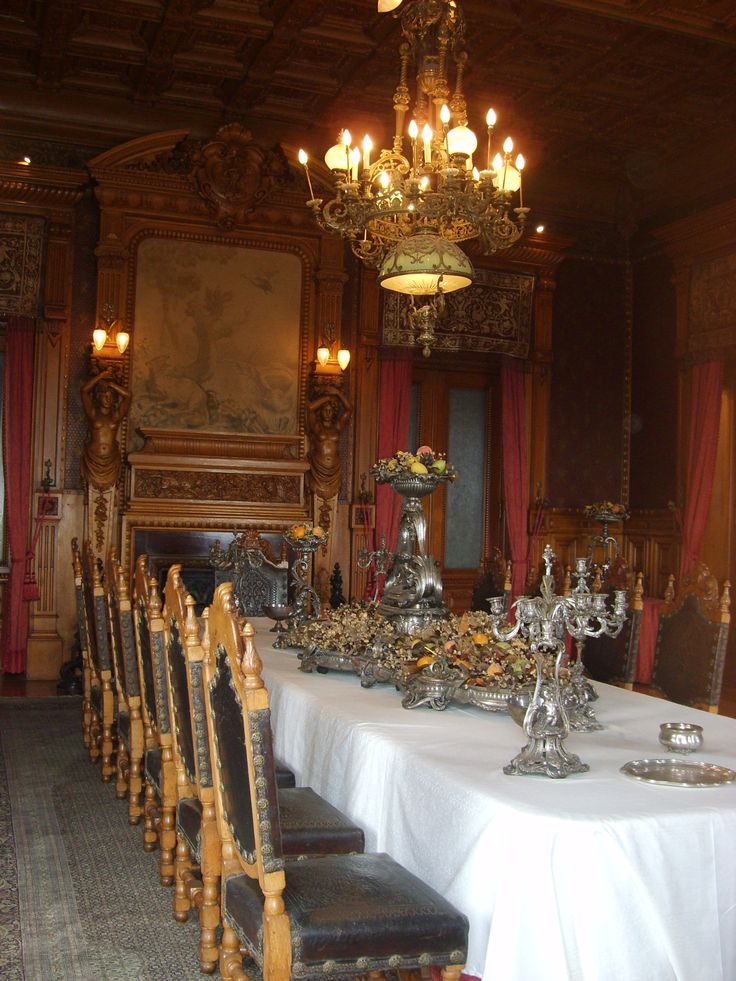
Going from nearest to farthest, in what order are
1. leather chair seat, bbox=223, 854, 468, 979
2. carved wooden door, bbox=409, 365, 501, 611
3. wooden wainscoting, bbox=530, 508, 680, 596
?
1. leather chair seat, bbox=223, 854, 468, 979
2. wooden wainscoting, bbox=530, 508, 680, 596
3. carved wooden door, bbox=409, 365, 501, 611

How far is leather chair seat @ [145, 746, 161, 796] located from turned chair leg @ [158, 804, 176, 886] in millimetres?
154

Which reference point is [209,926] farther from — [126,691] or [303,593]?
[303,593]

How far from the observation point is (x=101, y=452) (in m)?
7.54

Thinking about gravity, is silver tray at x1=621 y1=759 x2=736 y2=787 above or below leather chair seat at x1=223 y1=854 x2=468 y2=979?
above

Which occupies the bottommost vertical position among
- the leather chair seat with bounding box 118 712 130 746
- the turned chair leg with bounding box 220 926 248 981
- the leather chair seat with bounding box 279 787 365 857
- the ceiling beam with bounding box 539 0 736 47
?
the turned chair leg with bounding box 220 926 248 981

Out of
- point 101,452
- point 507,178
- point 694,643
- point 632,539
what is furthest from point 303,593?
point 632,539

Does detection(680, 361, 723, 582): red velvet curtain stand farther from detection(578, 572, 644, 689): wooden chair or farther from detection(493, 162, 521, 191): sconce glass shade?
detection(578, 572, 644, 689): wooden chair

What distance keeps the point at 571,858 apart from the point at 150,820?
2.45 metres

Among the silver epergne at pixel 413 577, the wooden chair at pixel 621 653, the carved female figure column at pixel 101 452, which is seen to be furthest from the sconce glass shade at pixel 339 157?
the carved female figure column at pixel 101 452

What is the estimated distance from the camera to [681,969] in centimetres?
200

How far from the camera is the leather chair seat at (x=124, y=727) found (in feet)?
14.1

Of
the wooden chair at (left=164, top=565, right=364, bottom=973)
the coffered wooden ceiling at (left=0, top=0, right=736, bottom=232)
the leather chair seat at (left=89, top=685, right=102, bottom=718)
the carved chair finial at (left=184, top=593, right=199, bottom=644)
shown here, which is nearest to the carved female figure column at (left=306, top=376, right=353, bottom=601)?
the coffered wooden ceiling at (left=0, top=0, right=736, bottom=232)

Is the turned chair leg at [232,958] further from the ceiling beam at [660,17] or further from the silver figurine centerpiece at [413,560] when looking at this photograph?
the ceiling beam at [660,17]

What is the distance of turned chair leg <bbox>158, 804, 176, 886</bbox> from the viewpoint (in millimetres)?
3480
